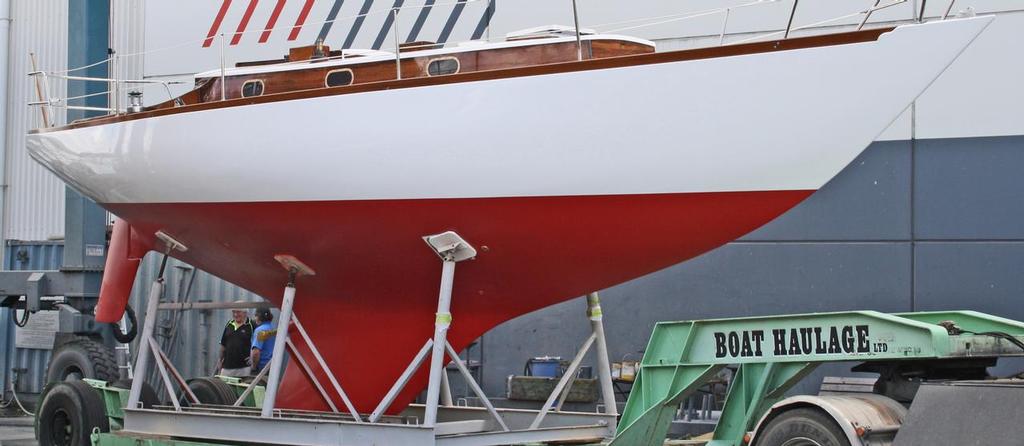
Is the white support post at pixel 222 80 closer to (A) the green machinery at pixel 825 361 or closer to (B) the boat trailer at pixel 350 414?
(B) the boat trailer at pixel 350 414

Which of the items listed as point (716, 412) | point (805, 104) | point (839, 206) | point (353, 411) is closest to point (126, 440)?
point (353, 411)

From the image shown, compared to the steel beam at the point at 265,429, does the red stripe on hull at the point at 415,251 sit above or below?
above

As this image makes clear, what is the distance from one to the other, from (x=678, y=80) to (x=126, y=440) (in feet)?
14.6

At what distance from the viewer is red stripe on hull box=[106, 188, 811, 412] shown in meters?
7.28

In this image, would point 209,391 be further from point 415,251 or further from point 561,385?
point 561,385

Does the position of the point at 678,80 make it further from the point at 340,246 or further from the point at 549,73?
the point at 340,246

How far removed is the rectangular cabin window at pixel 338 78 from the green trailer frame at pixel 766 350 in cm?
256

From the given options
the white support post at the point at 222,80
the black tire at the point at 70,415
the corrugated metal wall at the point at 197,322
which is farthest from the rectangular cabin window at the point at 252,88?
the corrugated metal wall at the point at 197,322

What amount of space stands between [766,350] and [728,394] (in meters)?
0.47

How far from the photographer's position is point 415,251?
784 cm

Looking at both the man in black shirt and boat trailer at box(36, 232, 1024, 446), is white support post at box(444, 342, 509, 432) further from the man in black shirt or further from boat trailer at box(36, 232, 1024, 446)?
the man in black shirt

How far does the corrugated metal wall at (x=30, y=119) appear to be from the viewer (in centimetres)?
1628

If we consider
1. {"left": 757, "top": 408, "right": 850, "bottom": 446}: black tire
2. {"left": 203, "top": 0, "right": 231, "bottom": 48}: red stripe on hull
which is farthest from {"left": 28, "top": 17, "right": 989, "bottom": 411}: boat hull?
{"left": 203, "top": 0, "right": 231, "bottom": 48}: red stripe on hull

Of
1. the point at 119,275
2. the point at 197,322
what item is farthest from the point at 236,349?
the point at 119,275
